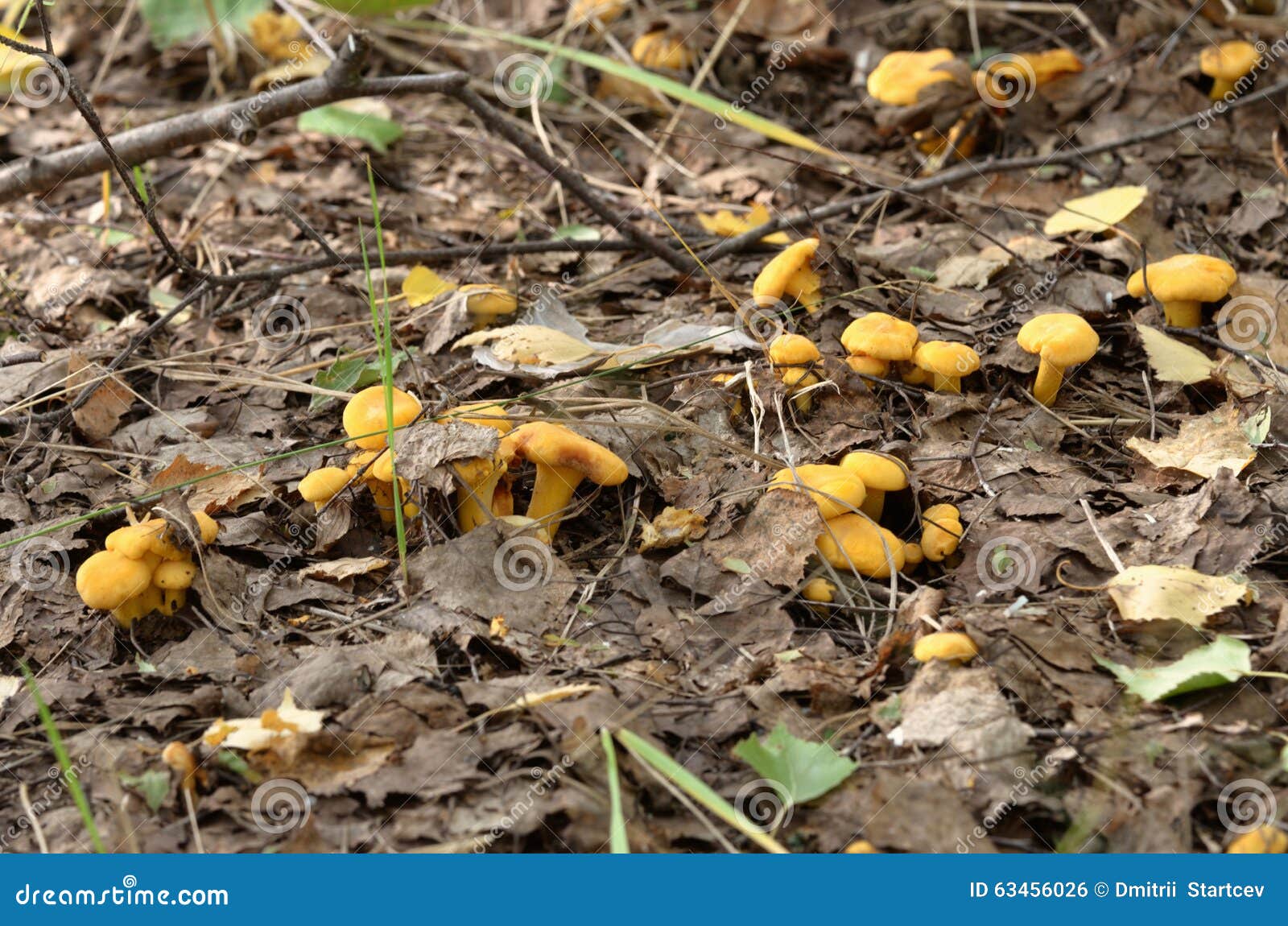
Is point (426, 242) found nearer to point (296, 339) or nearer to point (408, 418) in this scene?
point (296, 339)

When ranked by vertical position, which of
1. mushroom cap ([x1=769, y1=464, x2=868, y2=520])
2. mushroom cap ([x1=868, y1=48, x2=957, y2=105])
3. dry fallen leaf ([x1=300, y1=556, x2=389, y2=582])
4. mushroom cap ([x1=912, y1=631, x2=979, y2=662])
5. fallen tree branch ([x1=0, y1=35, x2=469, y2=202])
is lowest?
dry fallen leaf ([x1=300, y1=556, x2=389, y2=582])

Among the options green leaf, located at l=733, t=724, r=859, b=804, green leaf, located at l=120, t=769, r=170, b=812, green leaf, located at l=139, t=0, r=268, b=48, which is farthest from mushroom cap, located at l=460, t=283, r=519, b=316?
green leaf, located at l=139, t=0, r=268, b=48

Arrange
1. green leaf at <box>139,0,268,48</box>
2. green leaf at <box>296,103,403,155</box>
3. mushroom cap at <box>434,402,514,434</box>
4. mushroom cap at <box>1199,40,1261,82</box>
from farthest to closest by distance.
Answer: green leaf at <box>139,0,268,48</box> → green leaf at <box>296,103,403,155</box> → mushroom cap at <box>1199,40,1261,82</box> → mushroom cap at <box>434,402,514,434</box>

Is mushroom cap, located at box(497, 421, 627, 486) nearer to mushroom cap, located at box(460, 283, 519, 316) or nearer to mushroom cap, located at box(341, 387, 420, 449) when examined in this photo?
mushroom cap, located at box(341, 387, 420, 449)

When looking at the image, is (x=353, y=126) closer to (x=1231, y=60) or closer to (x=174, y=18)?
(x=174, y=18)

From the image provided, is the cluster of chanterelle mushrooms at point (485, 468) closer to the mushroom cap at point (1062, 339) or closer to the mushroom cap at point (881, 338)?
the mushroom cap at point (881, 338)

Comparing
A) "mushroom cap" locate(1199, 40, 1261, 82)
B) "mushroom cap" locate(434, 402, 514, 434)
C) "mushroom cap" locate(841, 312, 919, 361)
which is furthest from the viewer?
"mushroom cap" locate(1199, 40, 1261, 82)

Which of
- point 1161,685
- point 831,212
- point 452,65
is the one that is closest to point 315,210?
point 452,65
